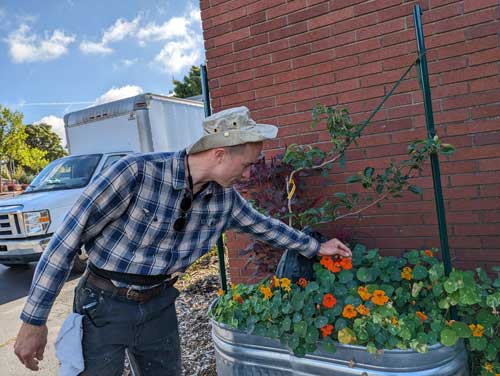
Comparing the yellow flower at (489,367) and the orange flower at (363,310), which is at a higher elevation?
the orange flower at (363,310)

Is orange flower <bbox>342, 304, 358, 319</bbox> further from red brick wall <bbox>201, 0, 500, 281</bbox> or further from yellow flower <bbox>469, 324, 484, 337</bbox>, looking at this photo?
red brick wall <bbox>201, 0, 500, 281</bbox>

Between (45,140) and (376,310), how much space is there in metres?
55.3

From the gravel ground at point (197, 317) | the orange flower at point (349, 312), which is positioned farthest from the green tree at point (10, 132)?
the orange flower at point (349, 312)

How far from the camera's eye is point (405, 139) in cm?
276

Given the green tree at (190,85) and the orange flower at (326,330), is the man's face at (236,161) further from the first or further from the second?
the green tree at (190,85)

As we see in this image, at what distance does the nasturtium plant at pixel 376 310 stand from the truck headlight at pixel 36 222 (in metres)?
4.89

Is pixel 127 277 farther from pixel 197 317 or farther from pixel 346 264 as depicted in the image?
pixel 197 317

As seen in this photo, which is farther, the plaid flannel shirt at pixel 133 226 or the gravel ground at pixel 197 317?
the gravel ground at pixel 197 317

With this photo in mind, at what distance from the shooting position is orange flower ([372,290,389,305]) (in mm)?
1750

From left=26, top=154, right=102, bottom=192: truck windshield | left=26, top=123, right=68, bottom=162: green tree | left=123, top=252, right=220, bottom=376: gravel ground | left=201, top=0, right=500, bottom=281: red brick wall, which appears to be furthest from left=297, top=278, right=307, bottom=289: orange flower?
A: left=26, top=123, right=68, bottom=162: green tree

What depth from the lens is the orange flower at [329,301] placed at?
1819 millimetres

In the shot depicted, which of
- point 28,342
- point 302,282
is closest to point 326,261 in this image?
point 302,282

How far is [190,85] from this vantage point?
88.8ft

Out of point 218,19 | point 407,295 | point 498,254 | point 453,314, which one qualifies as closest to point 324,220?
point 407,295
